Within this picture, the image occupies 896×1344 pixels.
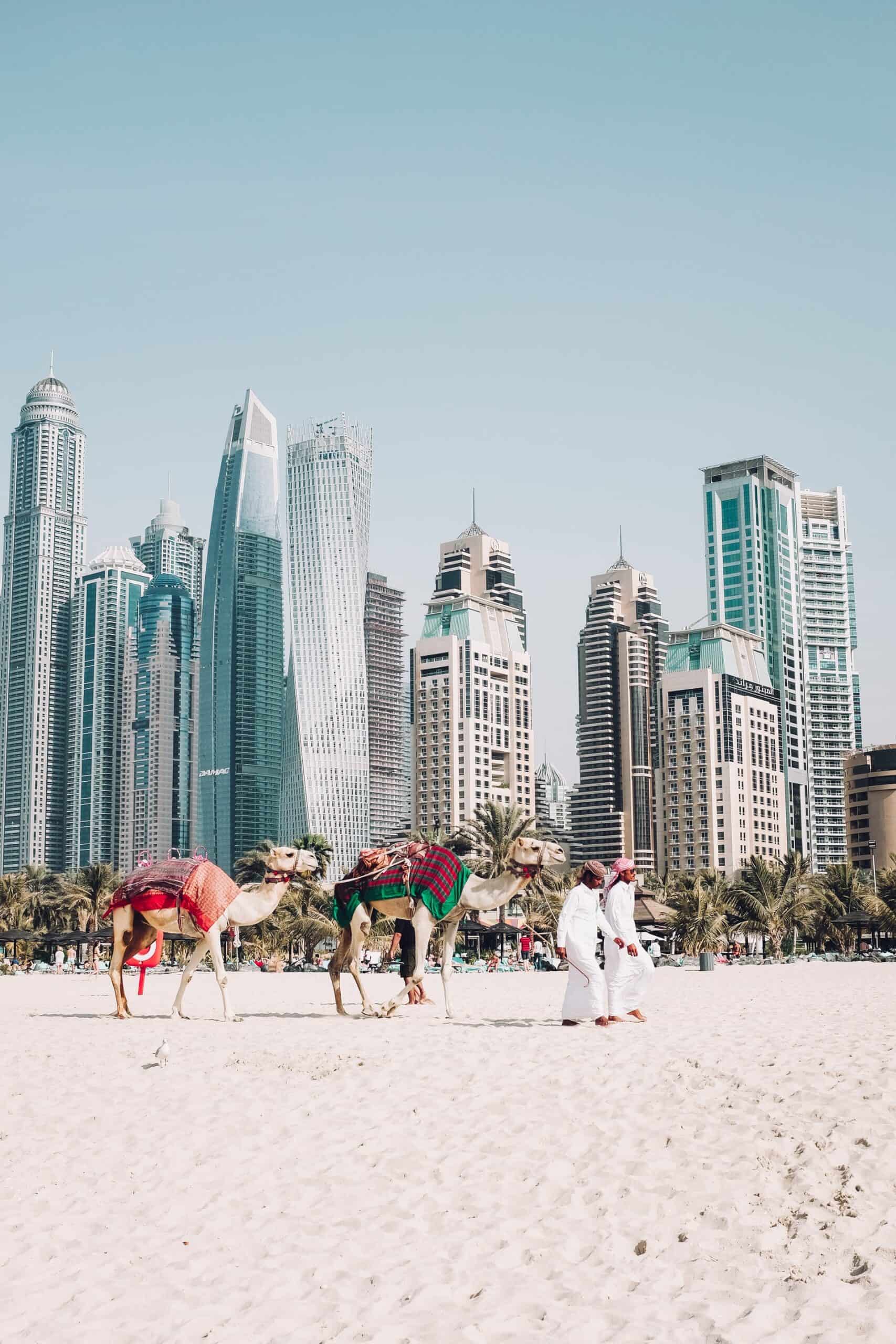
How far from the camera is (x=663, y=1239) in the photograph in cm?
865

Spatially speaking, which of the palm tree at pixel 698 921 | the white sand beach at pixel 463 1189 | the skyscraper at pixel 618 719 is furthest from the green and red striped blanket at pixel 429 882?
the skyscraper at pixel 618 719

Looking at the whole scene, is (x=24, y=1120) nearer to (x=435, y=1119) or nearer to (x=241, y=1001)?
(x=435, y=1119)

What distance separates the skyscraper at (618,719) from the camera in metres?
168

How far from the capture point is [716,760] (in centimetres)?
15350

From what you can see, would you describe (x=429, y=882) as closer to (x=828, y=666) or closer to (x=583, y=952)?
(x=583, y=952)

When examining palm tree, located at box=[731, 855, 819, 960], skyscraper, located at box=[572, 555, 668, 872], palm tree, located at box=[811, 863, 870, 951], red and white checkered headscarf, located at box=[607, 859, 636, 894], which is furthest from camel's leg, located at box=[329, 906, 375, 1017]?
skyscraper, located at box=[572, 555, 668, 872]

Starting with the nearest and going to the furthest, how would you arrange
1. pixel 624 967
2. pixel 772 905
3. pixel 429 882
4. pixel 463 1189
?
1. pixel 463 1189
2. pixel 624 967
3. pixel 429 882
4. pixel 772 905

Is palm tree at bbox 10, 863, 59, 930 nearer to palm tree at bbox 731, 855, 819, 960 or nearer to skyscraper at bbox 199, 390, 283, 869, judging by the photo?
palm tree at bbox 731, 855, 819, 960

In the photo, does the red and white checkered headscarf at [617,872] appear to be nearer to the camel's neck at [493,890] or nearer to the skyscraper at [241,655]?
the camel's neck at [493,890]

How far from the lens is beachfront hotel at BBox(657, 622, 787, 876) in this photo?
153 m

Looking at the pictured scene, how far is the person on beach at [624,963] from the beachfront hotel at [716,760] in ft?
448

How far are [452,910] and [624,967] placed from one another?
9.02ft

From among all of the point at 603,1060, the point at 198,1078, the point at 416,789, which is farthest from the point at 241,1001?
the point at 416,789

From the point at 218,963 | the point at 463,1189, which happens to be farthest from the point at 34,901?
the point at 463,1189
